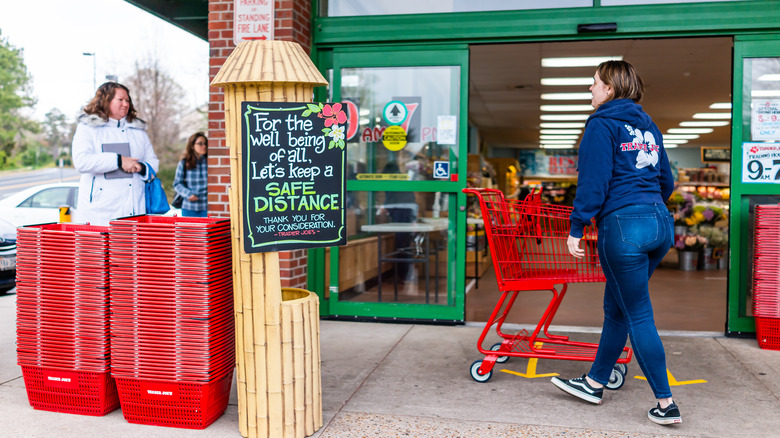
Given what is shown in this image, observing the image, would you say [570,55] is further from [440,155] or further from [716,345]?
[716,345]

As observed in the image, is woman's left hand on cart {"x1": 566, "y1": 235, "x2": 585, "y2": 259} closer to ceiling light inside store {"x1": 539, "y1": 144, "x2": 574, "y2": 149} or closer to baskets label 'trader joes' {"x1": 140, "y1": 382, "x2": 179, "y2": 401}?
baskets label 'trader joes' {"x1": 140, "y1": 382, "x2": 179, "y2": 401}

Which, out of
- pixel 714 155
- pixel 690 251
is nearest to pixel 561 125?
pixel 690 251

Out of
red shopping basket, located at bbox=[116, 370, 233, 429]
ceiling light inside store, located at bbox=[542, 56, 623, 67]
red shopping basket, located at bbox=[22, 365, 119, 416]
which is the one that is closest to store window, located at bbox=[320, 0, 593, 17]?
red shopping basket, located at bbox=[116, 370, 233, 429]

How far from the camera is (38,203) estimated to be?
30.0 feet

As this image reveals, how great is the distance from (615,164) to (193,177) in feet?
15.0

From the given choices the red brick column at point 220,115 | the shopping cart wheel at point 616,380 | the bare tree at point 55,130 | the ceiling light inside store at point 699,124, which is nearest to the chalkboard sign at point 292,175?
the shopping cart wheel at point 616,380

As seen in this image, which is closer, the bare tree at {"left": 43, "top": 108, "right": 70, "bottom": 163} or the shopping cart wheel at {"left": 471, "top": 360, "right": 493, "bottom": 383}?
the shopping cart wheel at {"left": 471, "top": 360, "right": 493, "bottom": 383}

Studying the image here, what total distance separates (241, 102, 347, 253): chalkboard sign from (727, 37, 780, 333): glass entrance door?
3.26 meters

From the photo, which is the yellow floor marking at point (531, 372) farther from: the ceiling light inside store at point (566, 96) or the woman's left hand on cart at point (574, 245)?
the ceiling light inside store at point (566, 96)

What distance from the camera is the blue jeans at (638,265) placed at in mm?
2836

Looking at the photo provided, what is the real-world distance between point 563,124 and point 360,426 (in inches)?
560

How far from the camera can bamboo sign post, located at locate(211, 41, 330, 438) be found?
266cm

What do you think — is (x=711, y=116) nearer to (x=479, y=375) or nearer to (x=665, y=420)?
(x=479, y=375)

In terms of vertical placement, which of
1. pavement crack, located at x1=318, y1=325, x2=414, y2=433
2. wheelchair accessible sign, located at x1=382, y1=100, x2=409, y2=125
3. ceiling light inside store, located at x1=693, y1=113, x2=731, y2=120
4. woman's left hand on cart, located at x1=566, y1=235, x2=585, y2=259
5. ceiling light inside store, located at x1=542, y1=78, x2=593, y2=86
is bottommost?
pavement crack, located at x1=318, y1=325, x2=414, y2=433
